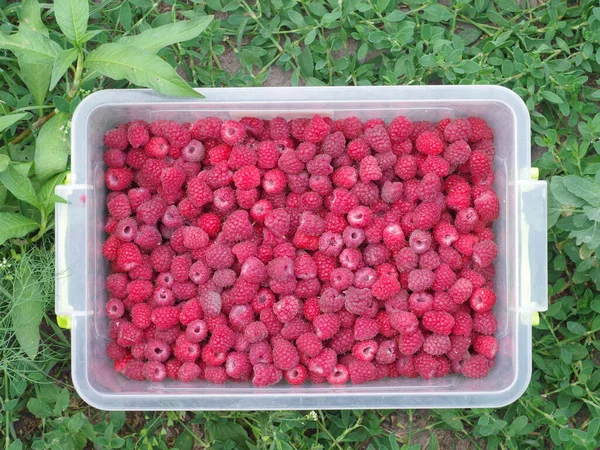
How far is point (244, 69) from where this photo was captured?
1.30 m

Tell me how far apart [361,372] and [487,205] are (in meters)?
0.35

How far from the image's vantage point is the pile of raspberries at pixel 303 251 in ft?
3.65

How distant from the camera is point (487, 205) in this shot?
1.12 metres

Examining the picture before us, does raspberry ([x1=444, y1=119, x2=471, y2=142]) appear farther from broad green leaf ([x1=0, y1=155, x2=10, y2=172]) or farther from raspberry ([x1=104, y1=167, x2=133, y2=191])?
broad green leaf ([x1=0, y1=155, x2=10, y2=172])

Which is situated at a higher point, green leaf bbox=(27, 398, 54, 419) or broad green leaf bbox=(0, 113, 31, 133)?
broad green leaf bbox=(0, 113, 31, 133)

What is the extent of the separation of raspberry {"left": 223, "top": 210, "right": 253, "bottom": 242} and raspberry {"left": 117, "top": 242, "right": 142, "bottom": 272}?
151 mm

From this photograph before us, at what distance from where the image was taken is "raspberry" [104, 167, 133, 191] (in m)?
1.16

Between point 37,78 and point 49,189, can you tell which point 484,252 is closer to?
point 49,189

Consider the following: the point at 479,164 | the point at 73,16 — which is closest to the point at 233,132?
the point at 73,16

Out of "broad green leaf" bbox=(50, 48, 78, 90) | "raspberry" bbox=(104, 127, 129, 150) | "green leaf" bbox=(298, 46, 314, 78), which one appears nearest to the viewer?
"broad green leaf" bbox=(50, 48, 78, 90)

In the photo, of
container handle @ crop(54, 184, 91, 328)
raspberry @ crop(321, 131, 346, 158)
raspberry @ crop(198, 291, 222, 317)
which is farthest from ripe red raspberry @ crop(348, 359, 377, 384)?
container handle @ crop(54, 184, 91, 328)

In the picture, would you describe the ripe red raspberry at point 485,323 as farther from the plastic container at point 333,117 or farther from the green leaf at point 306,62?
the green leaf at point 306,62

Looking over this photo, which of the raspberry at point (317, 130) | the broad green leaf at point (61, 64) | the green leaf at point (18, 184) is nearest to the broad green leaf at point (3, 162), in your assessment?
the green leaf at point (18, 184)

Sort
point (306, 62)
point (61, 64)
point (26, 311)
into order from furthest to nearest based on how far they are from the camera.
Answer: point (306, 62), point (26, 311), point (61, 64)
